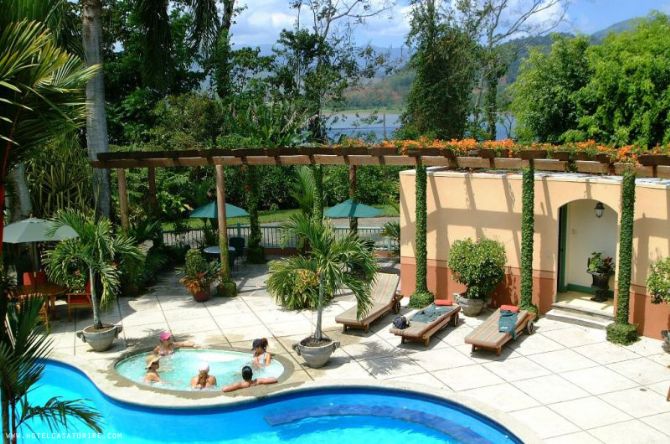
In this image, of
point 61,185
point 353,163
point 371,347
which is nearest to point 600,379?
point 371,347

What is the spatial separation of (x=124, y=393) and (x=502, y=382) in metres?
6.94

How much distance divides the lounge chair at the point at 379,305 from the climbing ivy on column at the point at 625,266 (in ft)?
15.9

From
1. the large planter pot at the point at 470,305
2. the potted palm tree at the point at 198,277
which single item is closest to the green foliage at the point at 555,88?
the large planter pot at the point at 470,305

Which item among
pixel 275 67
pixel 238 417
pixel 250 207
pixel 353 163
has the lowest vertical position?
pixel 238 417

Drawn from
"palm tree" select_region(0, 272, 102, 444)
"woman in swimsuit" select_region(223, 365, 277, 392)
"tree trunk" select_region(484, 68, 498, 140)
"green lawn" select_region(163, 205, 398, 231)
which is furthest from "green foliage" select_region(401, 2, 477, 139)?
"palm tree" select_region(0, 272, 102, 444)

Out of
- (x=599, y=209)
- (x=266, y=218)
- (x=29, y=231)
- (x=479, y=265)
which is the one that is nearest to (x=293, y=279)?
(x=479, y=265)

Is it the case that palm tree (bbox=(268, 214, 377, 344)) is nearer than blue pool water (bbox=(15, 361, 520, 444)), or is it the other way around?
blue pool water (bbox=(15, 361, 520, 444))

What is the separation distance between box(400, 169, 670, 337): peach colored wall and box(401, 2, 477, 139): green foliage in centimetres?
2167

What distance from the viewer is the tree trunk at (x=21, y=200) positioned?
17031 millimetres

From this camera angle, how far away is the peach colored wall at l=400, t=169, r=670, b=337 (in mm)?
13633

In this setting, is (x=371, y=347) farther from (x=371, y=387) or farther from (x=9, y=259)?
(x=9, y=259)

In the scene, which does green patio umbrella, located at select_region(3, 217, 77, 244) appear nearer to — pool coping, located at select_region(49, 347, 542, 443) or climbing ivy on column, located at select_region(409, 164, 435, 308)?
pool coping, located at select_region(49, 347, 542, 443)

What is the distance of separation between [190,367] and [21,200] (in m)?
7.52

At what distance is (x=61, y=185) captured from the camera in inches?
744
